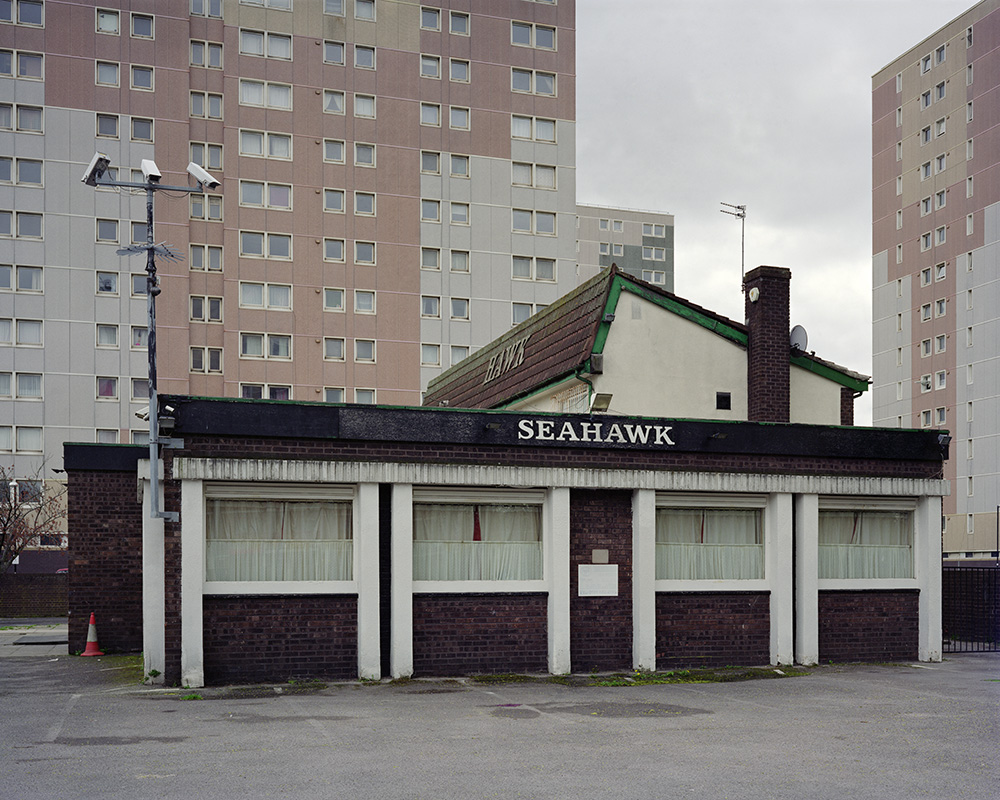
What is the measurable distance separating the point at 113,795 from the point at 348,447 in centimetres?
847

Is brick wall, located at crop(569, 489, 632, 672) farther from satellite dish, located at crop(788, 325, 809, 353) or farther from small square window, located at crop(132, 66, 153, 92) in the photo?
small square window, located at crop(132, 66, 153, 92)

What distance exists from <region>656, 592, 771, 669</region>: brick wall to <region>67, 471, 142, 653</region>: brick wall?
11.8m

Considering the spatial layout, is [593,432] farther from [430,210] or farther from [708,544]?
[430,210]

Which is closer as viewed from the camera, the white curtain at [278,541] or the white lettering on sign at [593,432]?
the white curtain at [278,541]

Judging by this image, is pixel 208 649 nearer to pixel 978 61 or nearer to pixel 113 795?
pixel 113 795

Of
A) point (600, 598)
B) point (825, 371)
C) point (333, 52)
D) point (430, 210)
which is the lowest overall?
point (600, 598)

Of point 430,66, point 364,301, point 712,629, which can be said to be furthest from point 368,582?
point 430,66

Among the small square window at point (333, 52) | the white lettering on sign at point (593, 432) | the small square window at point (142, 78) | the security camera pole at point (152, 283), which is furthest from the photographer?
the small square window at point (333, 52)

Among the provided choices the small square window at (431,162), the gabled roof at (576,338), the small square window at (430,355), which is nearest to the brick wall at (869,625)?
the gabled roof at (576,338)

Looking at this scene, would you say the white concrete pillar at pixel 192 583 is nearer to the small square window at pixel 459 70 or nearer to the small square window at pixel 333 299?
the small square window at pixel 333 299

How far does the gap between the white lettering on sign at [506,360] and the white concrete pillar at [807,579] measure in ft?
27.5

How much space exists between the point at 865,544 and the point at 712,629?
12.5ft

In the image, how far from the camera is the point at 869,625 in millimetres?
20422

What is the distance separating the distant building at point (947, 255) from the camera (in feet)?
240
